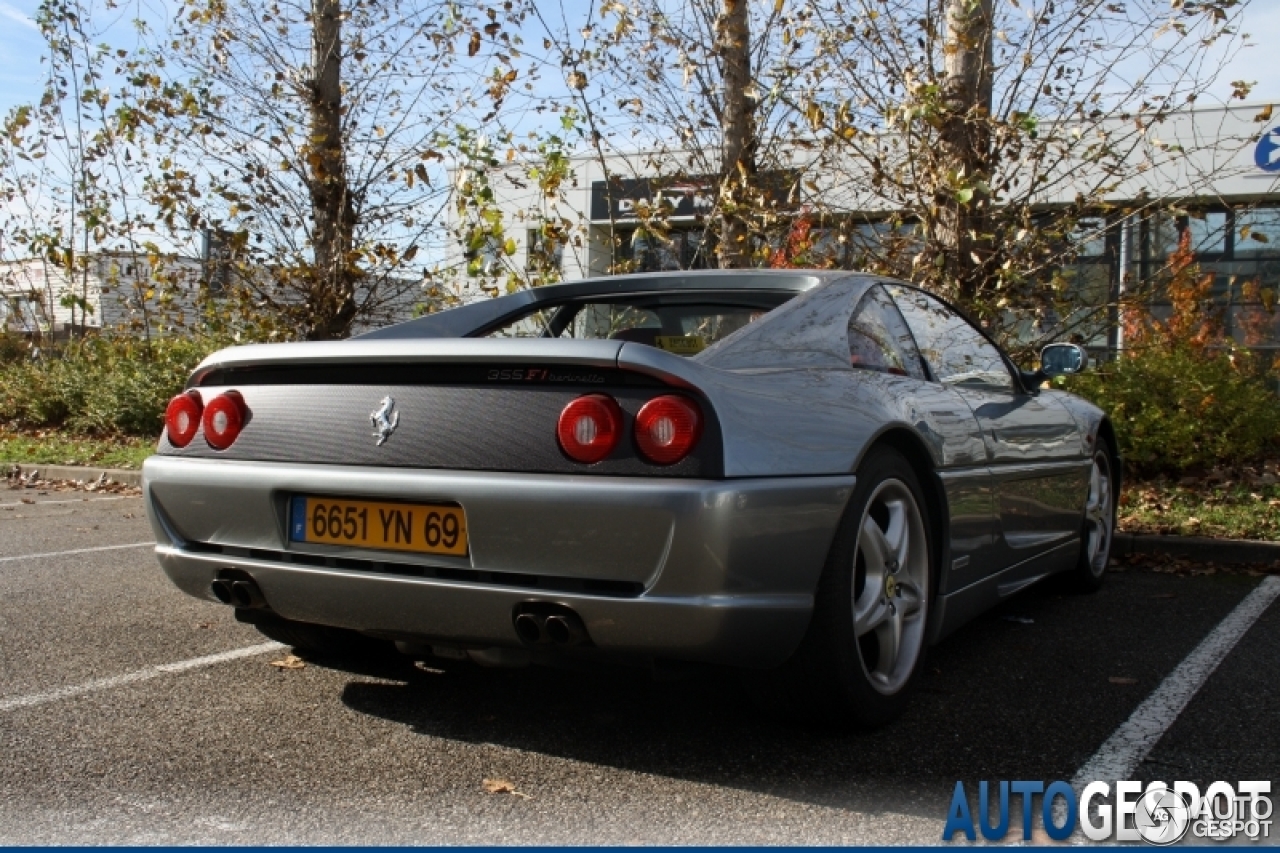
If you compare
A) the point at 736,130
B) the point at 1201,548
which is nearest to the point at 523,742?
the point at 1201,548

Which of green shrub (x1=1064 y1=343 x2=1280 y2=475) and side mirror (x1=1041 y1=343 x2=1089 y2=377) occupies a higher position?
side mirror (x1=1041 y1=343 x2=1089 y2=377)

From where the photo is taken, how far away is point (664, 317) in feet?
13.3

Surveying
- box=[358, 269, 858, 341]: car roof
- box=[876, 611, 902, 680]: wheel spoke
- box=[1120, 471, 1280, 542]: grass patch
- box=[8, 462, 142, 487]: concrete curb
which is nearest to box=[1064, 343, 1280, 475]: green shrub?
box=[1120, 471, 1280, 542]: grass patch

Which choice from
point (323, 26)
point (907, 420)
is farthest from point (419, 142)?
point (907, 420)

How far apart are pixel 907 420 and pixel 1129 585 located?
293cm

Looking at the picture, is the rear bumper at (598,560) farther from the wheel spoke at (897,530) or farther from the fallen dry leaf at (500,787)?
the wheel spoke at (897,530)

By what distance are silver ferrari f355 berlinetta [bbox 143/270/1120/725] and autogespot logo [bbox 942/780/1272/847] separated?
48 centimetres

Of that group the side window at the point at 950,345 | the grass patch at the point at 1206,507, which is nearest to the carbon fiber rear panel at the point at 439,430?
the side window at the point at 950,345

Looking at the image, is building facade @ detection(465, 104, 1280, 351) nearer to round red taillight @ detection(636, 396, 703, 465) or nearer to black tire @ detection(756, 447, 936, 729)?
black tire @ detection(756, 447, 936, 729)

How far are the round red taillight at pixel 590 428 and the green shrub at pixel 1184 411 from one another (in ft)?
19.9

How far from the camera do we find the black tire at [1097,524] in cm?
539

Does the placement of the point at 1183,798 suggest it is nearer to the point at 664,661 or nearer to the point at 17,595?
the point at 664,661

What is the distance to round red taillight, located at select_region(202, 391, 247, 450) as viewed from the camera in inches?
131

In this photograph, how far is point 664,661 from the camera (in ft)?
9.39
